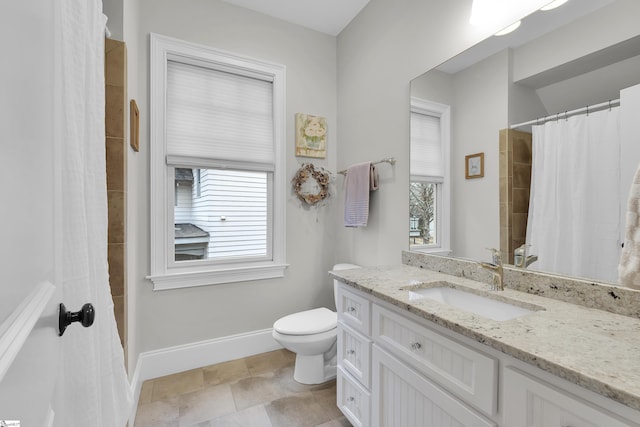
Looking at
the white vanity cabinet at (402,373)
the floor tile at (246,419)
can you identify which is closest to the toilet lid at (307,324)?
the white vanity cabinet at (402,373)

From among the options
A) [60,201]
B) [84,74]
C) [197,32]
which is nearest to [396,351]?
[60,201]

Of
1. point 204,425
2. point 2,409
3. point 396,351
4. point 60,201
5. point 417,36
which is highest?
point 417,36

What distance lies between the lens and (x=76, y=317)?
0.59 metres

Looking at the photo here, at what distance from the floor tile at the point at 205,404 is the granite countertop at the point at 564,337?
1230 mm

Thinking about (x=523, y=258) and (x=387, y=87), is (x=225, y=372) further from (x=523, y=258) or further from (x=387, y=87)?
(x=387, y=87)

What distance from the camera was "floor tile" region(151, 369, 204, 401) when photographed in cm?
188

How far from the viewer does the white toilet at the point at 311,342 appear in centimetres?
184

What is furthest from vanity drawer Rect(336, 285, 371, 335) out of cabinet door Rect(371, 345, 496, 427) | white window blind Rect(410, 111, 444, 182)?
white window blind Rect(410, 111, 444, 182)

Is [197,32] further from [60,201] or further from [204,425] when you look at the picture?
[204,425]

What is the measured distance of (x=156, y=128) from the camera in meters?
2.03

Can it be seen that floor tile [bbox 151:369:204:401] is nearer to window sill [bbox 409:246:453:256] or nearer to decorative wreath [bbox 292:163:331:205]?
decorative wreath [bbox 292:163:331:205]

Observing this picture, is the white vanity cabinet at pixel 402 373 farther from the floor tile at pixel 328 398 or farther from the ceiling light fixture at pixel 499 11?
the ceiling light fixture at pixel 499 11

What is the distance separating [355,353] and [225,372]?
1.17 m

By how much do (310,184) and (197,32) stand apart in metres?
1.40
